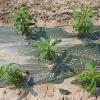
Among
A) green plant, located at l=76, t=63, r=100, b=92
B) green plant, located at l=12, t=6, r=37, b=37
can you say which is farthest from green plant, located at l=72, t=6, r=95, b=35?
green plant, located at l=76, t=63, r=100, b=92

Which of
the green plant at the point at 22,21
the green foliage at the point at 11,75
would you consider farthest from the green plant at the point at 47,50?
the green plant at the point at 22,21

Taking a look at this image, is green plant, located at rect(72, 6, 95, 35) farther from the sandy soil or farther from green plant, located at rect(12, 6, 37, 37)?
the sandy soil

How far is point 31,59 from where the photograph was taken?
918 centimetres

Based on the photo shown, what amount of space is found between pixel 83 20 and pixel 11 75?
2.98 m

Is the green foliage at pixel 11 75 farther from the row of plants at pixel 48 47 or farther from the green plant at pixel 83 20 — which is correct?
the green plant at pixel 83 20

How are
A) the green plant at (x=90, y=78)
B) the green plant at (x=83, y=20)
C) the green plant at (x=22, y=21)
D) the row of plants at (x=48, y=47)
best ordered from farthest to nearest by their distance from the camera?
the green plant at (x=22, y=21), the green plant at (x=83, y=20), the row of plants at (x=48, y=47), the green plant at (x=90, y=78)

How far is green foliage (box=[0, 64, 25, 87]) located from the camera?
26.6 ft

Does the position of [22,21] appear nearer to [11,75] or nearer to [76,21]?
[76,21]

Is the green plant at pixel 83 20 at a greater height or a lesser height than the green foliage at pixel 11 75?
greater

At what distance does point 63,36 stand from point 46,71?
1722mm

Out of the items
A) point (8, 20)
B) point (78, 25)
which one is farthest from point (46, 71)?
point (8, 20)

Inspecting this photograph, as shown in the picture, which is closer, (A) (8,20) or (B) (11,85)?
(B) (11,85)

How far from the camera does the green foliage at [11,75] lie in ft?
26.6

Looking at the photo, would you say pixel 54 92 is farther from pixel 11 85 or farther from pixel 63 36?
pixel 63 36
